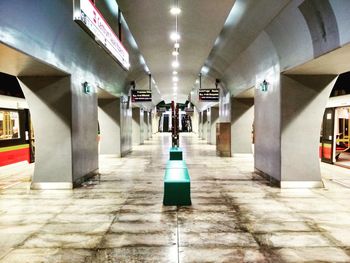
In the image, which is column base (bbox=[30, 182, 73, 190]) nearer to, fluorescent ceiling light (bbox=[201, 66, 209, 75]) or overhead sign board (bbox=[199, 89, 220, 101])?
overhead sign board (bbox=[199, 89, 220, 101])

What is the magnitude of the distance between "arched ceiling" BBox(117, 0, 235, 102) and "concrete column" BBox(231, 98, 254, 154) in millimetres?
2972

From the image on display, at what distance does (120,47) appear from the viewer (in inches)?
246

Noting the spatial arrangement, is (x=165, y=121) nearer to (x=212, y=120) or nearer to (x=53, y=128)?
(x=212, y=120)

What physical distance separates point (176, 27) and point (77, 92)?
303 cm

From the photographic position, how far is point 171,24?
23.9ft

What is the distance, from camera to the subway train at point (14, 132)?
962 cm

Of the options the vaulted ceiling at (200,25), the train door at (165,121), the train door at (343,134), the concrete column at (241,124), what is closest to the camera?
the vaulted ceiling at (200,25)

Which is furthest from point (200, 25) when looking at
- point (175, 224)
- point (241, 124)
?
point (241, 124)

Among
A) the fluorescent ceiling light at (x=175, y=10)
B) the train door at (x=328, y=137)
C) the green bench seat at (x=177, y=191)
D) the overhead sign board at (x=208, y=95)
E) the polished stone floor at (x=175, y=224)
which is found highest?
the fluorescent ceiling light at (x=175, y=10)

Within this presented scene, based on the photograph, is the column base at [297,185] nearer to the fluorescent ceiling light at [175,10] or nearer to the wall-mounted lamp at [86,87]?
the fluorescent ceiling light at [175,10]

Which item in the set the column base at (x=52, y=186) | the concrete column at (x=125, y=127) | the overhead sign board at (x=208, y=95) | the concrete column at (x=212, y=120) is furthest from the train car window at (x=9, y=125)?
the concrete column at (x=212, y=120)

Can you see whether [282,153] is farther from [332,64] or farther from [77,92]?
[77,92]

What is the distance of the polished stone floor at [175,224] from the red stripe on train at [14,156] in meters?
3.32

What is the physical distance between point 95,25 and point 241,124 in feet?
31.0
